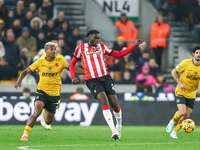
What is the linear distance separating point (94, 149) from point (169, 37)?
12.3 m

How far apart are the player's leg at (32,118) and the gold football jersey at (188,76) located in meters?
3.36

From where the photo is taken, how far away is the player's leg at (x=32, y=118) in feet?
30.9

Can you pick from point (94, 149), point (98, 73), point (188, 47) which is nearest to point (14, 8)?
point (188, 47)

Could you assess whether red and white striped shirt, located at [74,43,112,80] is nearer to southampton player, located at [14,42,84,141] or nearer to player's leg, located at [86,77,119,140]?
player's leg, located at [86,77,119,140]

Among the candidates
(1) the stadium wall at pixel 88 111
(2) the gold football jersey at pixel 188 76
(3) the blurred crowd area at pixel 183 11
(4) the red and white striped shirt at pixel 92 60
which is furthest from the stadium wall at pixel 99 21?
(4) the red and white striped shirt at pixel 92 60

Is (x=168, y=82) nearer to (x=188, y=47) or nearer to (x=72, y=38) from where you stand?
(x=188, y=47)

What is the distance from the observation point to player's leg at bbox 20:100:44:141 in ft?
30.9

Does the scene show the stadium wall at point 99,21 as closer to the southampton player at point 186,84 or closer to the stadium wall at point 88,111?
the stadium wall at point 88,111

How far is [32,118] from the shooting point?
375 inches

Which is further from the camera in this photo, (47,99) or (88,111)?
(88,111)

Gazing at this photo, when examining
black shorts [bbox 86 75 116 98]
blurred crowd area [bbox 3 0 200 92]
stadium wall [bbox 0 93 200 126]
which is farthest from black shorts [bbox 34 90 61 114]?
blurred crowd area [bbox 3 0 200 92]

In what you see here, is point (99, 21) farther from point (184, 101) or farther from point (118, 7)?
point (184, 101)

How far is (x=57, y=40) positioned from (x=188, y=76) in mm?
7970

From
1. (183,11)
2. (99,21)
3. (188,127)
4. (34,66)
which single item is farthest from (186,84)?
(183,11)
